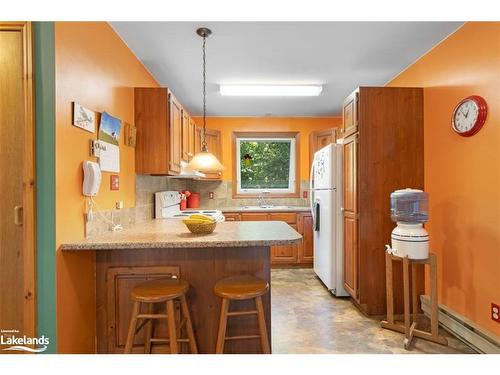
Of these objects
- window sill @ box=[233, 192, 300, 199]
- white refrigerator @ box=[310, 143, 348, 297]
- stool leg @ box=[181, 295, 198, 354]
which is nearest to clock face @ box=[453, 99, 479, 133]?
white refrigerator @ box=[310, 143, 348, 297]

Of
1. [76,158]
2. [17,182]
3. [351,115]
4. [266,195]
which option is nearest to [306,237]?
[266,195]

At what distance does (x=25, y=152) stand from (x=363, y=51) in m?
2.80

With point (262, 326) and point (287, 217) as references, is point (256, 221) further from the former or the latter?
point (287, 217)

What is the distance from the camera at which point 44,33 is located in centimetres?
150

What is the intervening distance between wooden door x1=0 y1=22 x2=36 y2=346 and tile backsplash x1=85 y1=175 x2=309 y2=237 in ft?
Result: 1.21

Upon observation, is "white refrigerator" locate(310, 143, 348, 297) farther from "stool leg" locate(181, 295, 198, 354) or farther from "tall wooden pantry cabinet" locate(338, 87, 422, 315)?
"stool leg" locate(181, 295, 198, 354)

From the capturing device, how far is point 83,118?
1.78m

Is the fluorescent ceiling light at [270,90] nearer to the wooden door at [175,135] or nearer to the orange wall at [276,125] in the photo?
the wooden door at [175,135]

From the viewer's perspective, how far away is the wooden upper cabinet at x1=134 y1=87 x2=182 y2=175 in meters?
2.63
